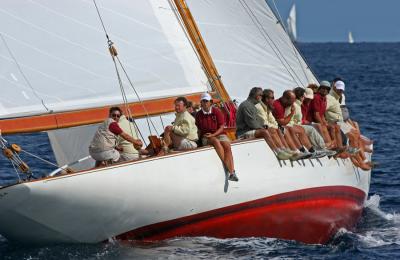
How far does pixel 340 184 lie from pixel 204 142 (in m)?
3.41

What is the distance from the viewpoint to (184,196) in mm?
15953

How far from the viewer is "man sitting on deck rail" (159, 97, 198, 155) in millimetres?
16562

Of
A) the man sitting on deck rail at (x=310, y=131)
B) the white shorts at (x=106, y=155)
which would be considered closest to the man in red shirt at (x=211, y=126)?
the white shorts at (x=106, y=155)

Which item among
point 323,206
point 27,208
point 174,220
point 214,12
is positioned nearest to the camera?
point 27,208

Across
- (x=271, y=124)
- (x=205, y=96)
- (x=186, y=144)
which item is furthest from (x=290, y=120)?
(x=186, y=144)

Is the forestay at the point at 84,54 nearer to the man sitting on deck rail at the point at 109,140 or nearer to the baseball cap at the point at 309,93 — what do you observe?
the man sitting on deck rail at the point at 109,140

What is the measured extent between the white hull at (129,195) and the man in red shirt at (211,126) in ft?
0.55

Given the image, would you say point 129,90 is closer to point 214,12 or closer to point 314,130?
point 314,130

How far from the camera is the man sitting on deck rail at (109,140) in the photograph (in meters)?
15.9

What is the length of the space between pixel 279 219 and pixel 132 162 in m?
3.11

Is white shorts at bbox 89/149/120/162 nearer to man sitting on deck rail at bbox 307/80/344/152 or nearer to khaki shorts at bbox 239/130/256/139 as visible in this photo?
khaki shorts at bbox 239/130/256/139

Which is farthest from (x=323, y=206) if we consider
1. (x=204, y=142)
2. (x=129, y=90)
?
(x=129, y=90)

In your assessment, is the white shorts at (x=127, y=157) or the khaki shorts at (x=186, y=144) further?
the khaki shorts at (x=186, y=144)

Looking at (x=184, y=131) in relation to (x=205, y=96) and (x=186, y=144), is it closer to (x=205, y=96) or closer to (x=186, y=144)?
(x=186, y=144)
